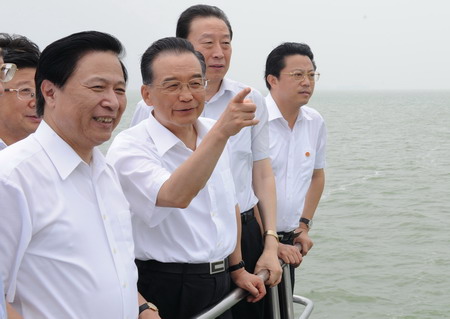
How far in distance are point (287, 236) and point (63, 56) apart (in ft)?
7.03

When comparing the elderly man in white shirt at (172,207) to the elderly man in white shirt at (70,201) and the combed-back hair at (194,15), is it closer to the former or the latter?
the elderly man in white shirt at (70,201)

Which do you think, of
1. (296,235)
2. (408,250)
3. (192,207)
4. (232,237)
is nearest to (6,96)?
(192,207)

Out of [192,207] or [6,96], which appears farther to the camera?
[6,96]

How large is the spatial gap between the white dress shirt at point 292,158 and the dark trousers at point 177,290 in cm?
125

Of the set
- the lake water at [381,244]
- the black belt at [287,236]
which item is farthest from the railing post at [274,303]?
the lake water at [381,244]

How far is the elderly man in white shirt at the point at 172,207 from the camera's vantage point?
233 cm

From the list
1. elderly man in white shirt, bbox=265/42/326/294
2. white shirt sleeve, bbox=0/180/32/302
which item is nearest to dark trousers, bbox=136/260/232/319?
white shirt sleeve, bbox=0/180/32/302

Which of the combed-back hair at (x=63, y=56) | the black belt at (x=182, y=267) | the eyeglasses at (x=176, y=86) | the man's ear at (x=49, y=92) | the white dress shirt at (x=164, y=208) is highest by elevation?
the combed-back hair at (x=63, y=56)

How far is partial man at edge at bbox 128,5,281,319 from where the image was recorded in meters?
3.07

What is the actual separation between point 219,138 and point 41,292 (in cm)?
75

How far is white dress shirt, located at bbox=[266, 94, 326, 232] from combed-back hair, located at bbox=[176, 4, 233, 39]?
0.80 meters

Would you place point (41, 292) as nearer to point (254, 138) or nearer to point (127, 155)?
point (127, 155)

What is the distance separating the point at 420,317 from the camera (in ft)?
28.5

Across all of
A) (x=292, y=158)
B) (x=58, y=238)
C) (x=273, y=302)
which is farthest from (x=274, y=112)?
(x=58, y=238)
